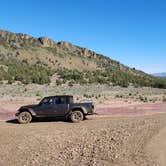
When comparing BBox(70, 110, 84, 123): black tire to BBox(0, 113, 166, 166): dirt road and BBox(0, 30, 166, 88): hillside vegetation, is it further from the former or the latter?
BBox(0, 30, 166, 88): hillside vegetation

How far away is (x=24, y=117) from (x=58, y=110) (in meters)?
2.15

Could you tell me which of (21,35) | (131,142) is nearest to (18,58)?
(21,35)

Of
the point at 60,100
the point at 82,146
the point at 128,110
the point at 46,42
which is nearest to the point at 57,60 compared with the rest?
the point at 46,42

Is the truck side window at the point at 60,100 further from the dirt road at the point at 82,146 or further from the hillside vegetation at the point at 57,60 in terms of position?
the hillside vegetation at the point at 57,60

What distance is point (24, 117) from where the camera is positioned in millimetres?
21156

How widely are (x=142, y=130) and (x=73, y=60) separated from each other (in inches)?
3929

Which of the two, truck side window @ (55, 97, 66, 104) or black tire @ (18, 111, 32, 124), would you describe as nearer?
black tire @ (18, 111, 32, 124)

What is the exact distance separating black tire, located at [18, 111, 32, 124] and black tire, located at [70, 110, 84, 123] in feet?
8.57

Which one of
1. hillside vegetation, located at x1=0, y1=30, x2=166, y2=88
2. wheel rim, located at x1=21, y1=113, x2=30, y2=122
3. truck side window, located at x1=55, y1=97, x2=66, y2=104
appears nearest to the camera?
wheel rim, located at x1=21, y1=113, x2=30, y2=122

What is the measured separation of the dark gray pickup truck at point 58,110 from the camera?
818 inches

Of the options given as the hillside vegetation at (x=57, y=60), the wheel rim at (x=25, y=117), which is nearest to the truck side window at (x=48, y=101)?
the wheel rim at (x=25, y=117)

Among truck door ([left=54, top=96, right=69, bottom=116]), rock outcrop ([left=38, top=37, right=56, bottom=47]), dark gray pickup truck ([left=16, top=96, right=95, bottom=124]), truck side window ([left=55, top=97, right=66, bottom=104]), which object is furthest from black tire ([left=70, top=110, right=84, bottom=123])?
rock outcrop ([left=38, top=37, right=56, bottom=47])

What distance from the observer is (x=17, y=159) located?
12.8 m

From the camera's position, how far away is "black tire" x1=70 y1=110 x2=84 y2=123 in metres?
20.8
